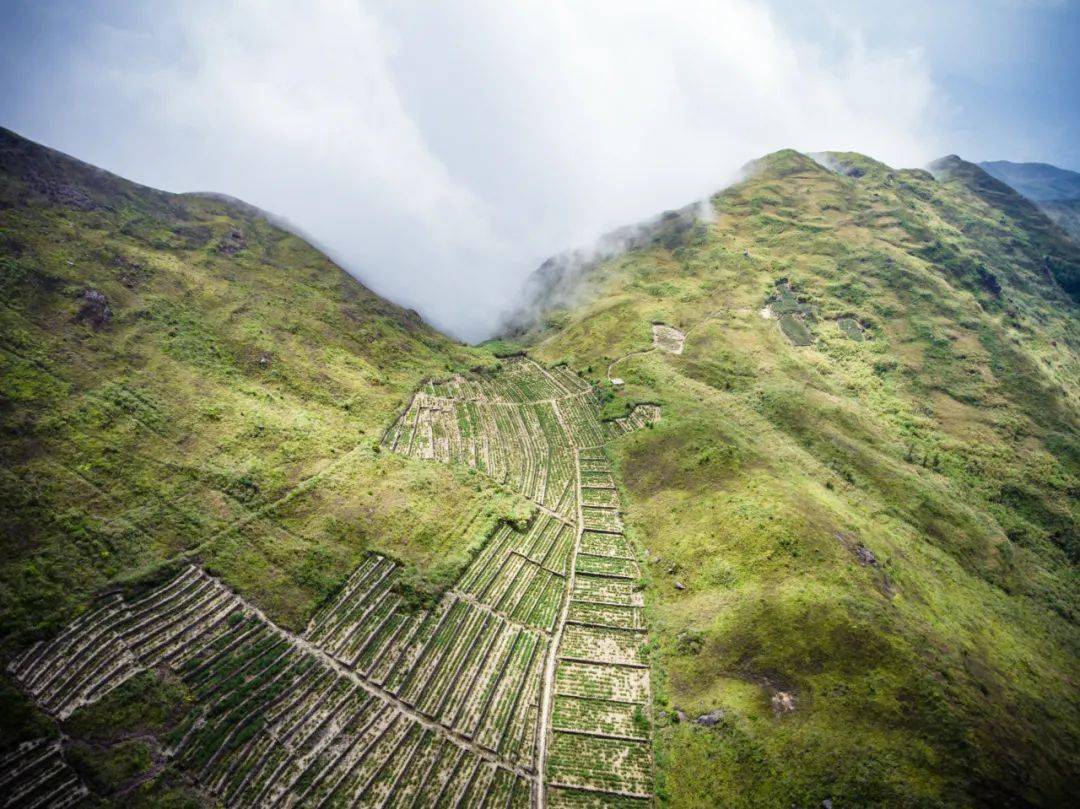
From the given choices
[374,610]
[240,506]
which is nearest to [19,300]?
[240,506]

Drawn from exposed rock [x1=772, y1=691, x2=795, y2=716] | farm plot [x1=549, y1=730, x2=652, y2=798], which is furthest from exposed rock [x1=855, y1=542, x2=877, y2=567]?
farm plot [x1=549, y1=730, x2=652, y2=798]

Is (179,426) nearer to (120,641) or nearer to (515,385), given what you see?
(120,641)

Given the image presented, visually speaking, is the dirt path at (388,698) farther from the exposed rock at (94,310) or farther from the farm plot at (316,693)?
the exposed rock at (94,310)

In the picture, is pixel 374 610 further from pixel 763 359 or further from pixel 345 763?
pixel 763 359

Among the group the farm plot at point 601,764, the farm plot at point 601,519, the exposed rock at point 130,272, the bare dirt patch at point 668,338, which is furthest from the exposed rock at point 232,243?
the farm plot at point 601,764

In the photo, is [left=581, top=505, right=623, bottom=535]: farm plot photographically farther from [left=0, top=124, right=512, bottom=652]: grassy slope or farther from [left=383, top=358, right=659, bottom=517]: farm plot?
[left=0, top=124, right=512, bottom=652]: grassy slope
